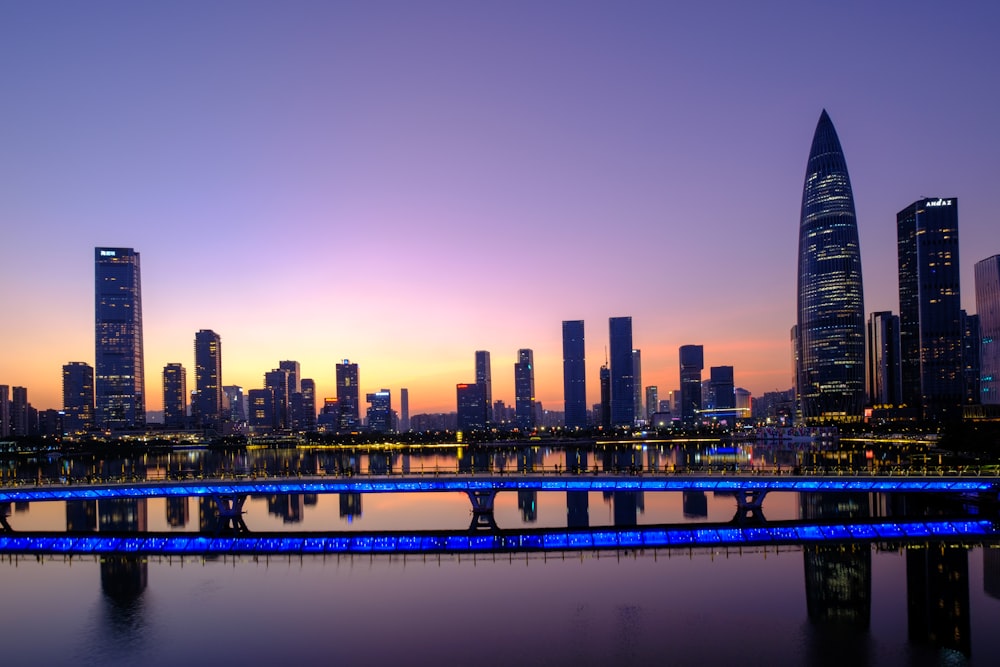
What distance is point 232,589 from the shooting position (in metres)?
49.3

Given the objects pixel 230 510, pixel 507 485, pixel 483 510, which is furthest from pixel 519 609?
pixel 230 510

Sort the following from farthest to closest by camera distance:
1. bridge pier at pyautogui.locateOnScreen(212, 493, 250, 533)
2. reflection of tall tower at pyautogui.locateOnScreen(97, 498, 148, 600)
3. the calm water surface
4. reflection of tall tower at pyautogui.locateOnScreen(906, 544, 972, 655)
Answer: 1. bridge pier at pyautogui.locateOnScreen(212, 493, 250, 533)
2. reflection of tall tower at pyautogui.locateOnScreen(97, 498, 148, 600)
3. reflection of tall tower at pyautogui.locateOnScreen(906, 544, 972, 655)
4. the calm water surface

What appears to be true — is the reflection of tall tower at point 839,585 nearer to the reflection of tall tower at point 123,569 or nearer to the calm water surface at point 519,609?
the calm water surface at point 519,609

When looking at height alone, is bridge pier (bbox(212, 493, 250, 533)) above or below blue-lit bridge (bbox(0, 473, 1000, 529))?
below

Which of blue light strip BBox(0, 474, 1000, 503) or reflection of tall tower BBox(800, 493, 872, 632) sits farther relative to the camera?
blue light strip BBox(0, 474, 1000, 503)

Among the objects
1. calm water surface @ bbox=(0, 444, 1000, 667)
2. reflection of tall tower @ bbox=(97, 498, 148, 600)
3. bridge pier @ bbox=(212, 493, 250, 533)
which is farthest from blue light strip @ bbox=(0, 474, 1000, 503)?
calm water surface @ bbox=(0, 444, 1000, 667)

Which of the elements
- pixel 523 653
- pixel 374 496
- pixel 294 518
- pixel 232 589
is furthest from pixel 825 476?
pixel 374 496

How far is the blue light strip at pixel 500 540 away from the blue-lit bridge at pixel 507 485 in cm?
311

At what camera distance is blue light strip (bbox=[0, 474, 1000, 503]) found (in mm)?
64812

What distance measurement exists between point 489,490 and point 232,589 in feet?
81.6

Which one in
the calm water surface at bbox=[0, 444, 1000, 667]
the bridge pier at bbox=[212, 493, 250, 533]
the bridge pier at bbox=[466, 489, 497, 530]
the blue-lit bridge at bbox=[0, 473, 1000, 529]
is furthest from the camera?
the bridge pier at bbox=[212, 493, 250, 533]

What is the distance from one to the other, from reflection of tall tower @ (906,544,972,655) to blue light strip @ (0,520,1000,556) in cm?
544

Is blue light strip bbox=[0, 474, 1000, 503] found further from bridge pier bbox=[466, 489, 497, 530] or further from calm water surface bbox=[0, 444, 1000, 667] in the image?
calm water surface bbox=[0, 444, 1000, 667]

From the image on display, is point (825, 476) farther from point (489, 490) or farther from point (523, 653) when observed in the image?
point (523, 653)
